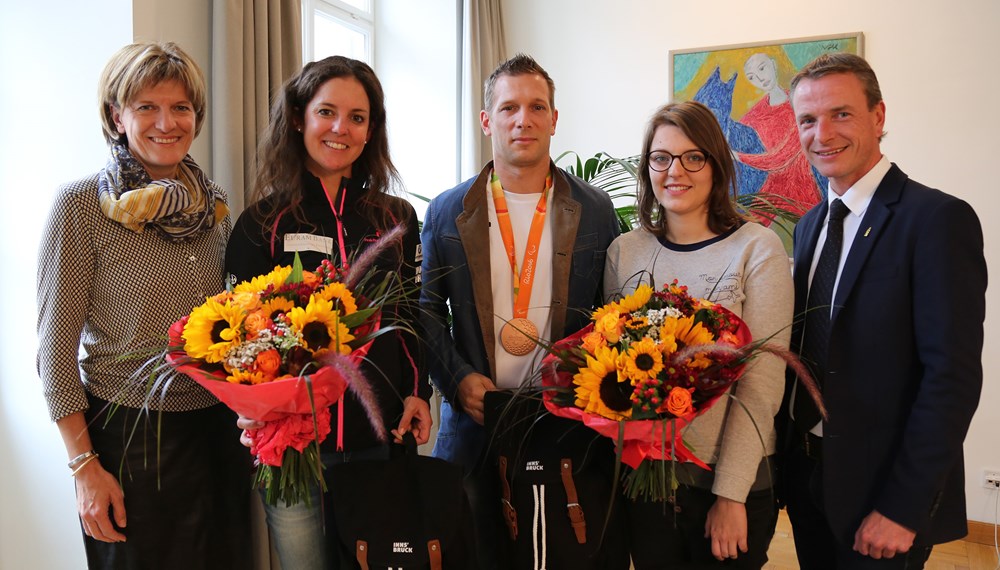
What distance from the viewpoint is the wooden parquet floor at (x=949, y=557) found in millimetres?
3779

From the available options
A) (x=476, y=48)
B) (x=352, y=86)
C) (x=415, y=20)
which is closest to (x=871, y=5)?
(x=476, y=48)

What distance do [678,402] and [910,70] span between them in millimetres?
3681

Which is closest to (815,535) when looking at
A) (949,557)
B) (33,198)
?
(949,557)

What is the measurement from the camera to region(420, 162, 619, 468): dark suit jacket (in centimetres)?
218

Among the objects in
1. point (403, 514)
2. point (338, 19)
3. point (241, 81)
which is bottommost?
point (403, 514)

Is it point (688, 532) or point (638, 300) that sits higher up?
point (638, 300)

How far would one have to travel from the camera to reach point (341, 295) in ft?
5.06

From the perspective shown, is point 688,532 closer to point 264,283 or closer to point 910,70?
point 264,283

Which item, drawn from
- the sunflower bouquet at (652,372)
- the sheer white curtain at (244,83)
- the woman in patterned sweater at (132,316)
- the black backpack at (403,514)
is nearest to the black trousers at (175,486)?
the woman in patterned sweater at (132,316)

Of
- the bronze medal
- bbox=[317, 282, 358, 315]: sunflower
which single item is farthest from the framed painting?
bbox=[317, 282, 358, 315]: sunflower

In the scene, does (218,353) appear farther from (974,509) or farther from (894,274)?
(974,509)

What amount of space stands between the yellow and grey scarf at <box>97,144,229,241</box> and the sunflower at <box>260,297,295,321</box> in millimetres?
534

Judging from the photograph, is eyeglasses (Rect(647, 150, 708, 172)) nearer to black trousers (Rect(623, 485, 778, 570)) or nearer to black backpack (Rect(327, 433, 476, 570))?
black trousers (Rect(623, 485, 778, 570))

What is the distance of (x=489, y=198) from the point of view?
232cm
